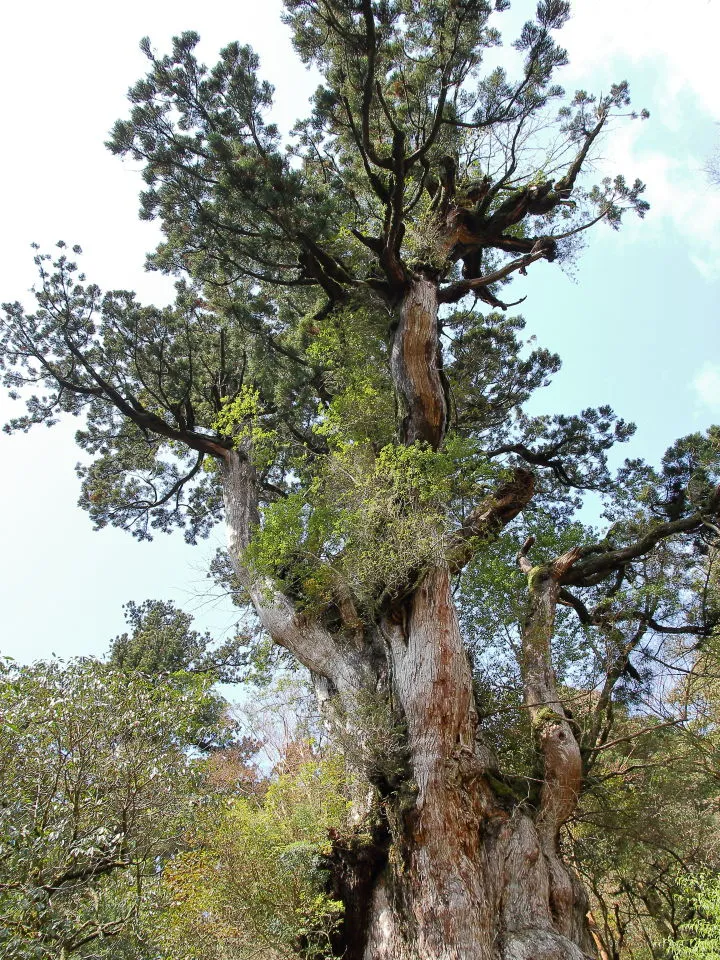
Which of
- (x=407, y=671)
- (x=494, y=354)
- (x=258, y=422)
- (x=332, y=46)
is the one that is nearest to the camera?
(x=407, y=671)

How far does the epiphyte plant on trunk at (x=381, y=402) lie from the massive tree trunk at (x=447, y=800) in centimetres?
2

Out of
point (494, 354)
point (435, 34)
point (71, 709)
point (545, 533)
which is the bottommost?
point (71, 709)

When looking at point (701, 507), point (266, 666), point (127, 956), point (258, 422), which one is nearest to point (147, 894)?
point (127, 956)

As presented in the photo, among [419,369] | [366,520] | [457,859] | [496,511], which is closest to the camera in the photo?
[457,859]

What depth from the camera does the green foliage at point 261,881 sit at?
542 cm

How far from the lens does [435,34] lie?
9008 millimetres

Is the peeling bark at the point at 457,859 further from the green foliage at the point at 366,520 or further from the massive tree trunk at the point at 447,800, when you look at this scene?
the green foliage at the point at 366,520

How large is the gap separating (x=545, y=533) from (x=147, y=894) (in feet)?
20.1

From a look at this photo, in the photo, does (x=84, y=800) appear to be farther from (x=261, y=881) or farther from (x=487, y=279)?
(x=487, y=279)

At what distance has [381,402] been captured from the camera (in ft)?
28.3

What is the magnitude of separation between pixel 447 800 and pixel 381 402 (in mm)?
4811

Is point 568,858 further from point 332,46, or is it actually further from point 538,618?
point 332,46

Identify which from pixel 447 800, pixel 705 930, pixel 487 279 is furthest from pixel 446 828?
pixel 487 279

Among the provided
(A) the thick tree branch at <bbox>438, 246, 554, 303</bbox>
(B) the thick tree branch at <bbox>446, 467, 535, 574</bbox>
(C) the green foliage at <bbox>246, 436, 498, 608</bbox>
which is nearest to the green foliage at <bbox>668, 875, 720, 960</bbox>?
(B) the thick tree branch at <bbox>446, 467, 535, 574</bbox>
